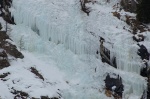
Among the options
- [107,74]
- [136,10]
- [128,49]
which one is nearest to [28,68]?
[107,74]

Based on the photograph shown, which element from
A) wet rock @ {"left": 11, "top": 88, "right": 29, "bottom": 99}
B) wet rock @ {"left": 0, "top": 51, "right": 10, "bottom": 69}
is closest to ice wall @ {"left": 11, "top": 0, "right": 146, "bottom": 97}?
wet rock @ {"left": 0, "top": 51, "right": 10, "bottom": 69}

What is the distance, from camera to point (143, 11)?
94.6 ft

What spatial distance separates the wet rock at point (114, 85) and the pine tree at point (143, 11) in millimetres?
5154

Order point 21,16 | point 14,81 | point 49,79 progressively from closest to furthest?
point 14,81, point 49,79, point 21,16

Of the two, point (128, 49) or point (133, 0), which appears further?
point (133, 0)

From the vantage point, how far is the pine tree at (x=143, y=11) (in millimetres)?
28500

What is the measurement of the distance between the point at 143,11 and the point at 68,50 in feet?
20.2

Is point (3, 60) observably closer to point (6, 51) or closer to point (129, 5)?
point (6, 51)

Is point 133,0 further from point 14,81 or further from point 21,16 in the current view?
point 14,81

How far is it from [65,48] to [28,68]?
11.2ft

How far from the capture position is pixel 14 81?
77.9 ft

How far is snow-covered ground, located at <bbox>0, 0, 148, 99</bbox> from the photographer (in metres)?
24.8

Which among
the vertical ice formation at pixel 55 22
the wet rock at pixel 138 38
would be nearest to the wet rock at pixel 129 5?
the wet rock at pixel 138 38

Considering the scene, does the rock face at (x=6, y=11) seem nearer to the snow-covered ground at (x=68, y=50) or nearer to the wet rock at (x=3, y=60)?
the snow-covered ground at (x=68, y=50)
